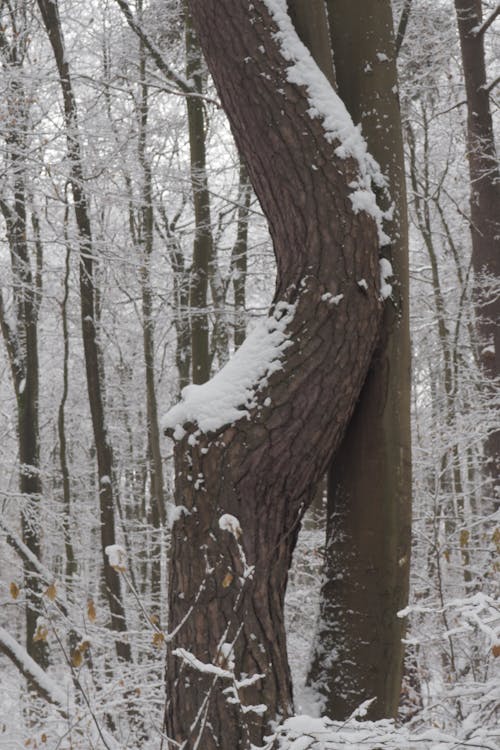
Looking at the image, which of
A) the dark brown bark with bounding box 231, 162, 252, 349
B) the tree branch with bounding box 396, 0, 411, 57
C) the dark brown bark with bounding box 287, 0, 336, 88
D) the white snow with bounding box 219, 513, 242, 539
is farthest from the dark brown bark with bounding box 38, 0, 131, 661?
the white snow with bounding box 219, 513, 242, 539

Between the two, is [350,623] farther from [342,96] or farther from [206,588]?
[342,96]

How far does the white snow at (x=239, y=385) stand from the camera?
2658 mm

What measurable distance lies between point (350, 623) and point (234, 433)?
95 centimetres

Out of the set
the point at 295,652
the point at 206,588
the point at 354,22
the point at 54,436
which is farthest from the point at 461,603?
the point at 54,436

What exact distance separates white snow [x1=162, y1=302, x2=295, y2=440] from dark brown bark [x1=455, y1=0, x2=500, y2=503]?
4.78m

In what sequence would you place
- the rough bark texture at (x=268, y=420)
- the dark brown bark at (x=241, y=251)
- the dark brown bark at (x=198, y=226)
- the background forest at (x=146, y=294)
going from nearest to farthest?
the rough bark texture at (x=268, y=420), the background forest at (x=146, y=294), the dark brown bark at (x=198, y=226), the dark brown bark at (x=241, y=251)

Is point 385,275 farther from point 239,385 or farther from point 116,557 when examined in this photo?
point 116,557

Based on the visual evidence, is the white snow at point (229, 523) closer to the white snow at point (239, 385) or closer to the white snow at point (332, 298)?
the white snow at point (239, 385)

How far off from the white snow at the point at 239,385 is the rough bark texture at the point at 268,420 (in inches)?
1.4

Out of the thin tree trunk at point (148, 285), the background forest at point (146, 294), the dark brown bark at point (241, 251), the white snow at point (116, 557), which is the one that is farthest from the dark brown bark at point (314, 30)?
the dark brown bark at point (241, 251)

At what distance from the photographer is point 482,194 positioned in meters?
7.34

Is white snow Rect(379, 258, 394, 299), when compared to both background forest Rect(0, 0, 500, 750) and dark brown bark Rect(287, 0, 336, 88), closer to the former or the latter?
dark brown bark Rect(287, 0, 336, 88)

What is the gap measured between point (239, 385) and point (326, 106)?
117cm

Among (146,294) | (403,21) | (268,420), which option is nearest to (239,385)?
(268,420)
